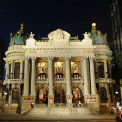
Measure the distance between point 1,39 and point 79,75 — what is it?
1558 inches

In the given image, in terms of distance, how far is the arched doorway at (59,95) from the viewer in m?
55.7

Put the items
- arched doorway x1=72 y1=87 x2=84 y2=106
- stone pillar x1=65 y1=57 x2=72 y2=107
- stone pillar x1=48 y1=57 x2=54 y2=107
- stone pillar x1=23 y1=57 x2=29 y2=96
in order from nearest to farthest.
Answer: stone pillar x1=48 y1=57 x2=54 y2=107, stone pillar x1=65 y1=57 x2=72 y2=107, stone pillar x1=23 y1=57 x2=29 y2=96, arched doorway x1=72 y1=87 x2=84 y2=106

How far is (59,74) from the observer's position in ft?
191

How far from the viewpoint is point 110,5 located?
98.1m

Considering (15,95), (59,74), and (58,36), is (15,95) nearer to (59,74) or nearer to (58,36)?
(59,74)

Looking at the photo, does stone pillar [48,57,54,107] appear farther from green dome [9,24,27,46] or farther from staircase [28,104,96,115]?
green dome [9,24,27,46]

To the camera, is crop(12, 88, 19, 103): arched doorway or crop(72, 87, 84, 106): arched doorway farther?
crop(12, 88, 19, 103): arched doorway

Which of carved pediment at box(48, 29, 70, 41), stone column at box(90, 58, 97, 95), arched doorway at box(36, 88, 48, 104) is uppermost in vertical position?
carved pediment at box(48, 29, 70, 41)

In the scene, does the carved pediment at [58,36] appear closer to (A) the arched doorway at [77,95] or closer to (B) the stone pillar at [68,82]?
(B) the stone pillar at [68,82]

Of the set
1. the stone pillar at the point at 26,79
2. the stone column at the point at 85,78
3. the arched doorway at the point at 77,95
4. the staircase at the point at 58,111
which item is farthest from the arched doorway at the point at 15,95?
the stone column at the point at 85,78

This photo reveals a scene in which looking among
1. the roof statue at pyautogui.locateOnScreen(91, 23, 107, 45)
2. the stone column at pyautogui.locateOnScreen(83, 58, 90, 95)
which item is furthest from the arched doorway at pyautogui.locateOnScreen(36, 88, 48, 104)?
the roof statue at pyautogui.locateOnScreen(91, 23, 107, 45)

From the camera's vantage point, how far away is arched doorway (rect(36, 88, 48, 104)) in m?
55.5

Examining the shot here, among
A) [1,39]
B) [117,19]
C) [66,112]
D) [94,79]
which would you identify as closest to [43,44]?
[94,79]

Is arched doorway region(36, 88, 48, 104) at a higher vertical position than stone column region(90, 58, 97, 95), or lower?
lower
